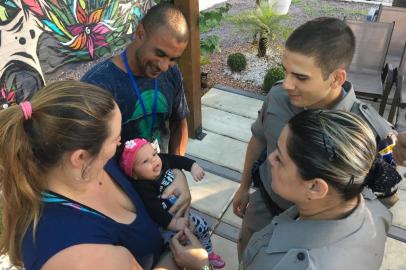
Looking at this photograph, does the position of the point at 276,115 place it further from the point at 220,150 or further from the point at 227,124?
the point at 227,124

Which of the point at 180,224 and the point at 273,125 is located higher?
the point at 273,125

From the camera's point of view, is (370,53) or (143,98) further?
(370,53)

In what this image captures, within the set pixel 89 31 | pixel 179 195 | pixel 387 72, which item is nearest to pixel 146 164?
pixel 179 195

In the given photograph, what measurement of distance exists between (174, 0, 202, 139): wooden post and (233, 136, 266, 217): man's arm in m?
2.08

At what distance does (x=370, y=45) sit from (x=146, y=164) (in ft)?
17.2

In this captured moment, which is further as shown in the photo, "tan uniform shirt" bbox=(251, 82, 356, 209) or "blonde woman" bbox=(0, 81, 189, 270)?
"tan uniform shirt" bbox=(251, 82, 356, 209)

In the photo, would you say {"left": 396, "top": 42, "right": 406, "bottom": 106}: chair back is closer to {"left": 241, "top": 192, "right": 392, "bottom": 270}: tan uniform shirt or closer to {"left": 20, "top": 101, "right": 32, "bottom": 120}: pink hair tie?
{"left": 241, "top": 192, "right": 392, "bottom": 270}: tan uniform shirt

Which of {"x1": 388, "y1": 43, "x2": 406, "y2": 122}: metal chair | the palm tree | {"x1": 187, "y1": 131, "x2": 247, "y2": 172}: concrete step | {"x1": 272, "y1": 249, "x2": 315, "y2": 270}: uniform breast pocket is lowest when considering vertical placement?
{"x1": 187, "y1": 131, "x2": 247, "y2": 172}: concrete step

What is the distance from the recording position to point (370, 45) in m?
5.85

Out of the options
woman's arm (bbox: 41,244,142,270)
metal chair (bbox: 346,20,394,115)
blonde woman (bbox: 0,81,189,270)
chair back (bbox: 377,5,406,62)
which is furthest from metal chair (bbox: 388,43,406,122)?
woman's arm (bbox: 41,244,142,270)

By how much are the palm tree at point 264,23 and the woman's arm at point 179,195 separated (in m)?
5.60

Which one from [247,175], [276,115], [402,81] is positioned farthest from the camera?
[402,81]

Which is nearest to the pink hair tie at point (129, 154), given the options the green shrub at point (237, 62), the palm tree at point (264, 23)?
the green shrub at point (237, 62)

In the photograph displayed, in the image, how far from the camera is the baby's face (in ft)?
6.63
